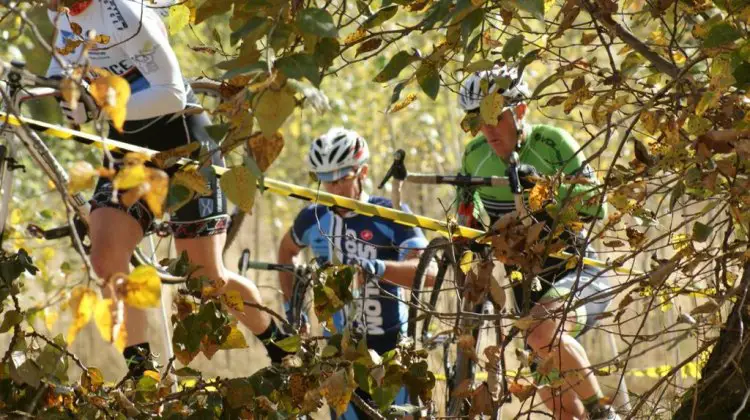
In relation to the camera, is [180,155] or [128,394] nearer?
[180,155]

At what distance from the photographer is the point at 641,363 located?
11000 mm

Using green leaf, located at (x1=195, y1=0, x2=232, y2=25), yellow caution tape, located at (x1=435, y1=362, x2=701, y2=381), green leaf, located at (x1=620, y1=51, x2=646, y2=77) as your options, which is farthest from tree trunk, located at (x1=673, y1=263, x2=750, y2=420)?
green leaf, located at (x1=195, y1=0, x2=232, y2=25)

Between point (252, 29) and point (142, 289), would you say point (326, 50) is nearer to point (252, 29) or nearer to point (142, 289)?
point (252, 29)

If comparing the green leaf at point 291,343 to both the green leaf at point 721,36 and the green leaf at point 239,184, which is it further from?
the green leaf at point 721,36

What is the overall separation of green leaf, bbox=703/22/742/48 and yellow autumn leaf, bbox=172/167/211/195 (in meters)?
1.12

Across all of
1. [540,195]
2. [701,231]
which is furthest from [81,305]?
[540,195]

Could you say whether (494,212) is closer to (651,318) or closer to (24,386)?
(24,386)

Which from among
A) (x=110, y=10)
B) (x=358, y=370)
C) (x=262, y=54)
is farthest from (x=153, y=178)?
(x=110, y=10)

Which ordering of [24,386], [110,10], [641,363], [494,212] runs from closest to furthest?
[24,386], [110,10], [494,212], [641,363]

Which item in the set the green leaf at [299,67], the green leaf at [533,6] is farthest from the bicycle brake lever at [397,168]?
the green leaf at [299,67]

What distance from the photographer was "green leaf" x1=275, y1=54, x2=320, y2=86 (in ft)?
7.23

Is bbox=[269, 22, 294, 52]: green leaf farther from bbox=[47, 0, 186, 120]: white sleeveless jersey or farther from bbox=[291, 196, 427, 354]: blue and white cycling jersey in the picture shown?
bbox=[291, 196, 427, 354]: blue and white cycling jersey

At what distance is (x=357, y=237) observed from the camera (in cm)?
657

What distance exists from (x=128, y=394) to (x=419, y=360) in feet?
2.37
